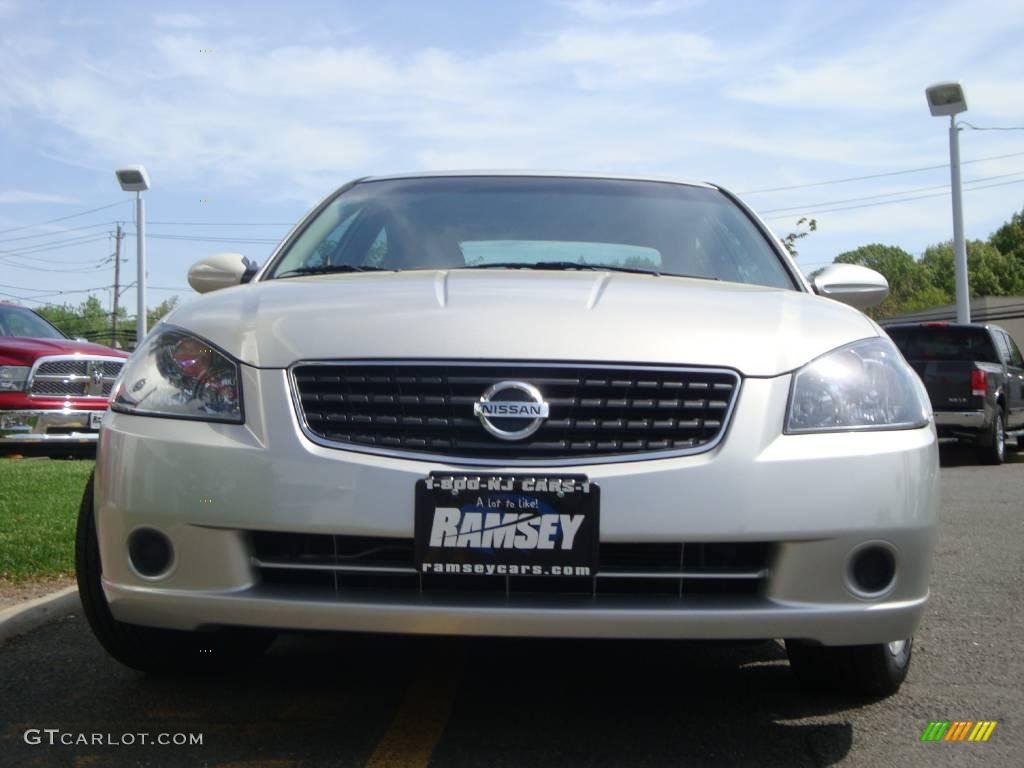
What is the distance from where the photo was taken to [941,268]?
106375 millimetres

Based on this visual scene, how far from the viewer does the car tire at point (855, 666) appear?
10.5 ft

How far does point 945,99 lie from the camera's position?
23172mm

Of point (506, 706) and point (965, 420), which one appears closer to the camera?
point (506, 706)

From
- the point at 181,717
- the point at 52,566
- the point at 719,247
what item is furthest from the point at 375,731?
the point at 52,566

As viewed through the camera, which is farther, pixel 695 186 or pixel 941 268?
pixel 941 268

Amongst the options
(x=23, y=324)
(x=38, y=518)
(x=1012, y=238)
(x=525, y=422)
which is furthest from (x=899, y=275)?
(x=525, y=422)

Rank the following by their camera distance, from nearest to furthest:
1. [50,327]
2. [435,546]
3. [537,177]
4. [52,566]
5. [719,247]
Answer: [435,546], [719,247], [537,177], [52,566], [50,327]

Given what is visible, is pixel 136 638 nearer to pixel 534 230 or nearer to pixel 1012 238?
pixel 534 230

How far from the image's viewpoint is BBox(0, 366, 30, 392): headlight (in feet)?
36.6

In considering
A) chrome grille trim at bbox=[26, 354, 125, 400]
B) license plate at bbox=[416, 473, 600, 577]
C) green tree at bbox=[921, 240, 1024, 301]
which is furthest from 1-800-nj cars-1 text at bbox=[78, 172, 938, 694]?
green tree at bbox=[921, 240, 1024, 301]

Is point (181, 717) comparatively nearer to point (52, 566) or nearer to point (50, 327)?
point (52, 566)

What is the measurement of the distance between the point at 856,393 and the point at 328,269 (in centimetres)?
175

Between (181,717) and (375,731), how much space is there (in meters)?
0.52

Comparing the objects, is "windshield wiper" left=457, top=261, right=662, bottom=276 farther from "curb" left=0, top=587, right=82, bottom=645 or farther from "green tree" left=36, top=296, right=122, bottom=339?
"green tree" left=36, top=296, right=122, bottom=339
